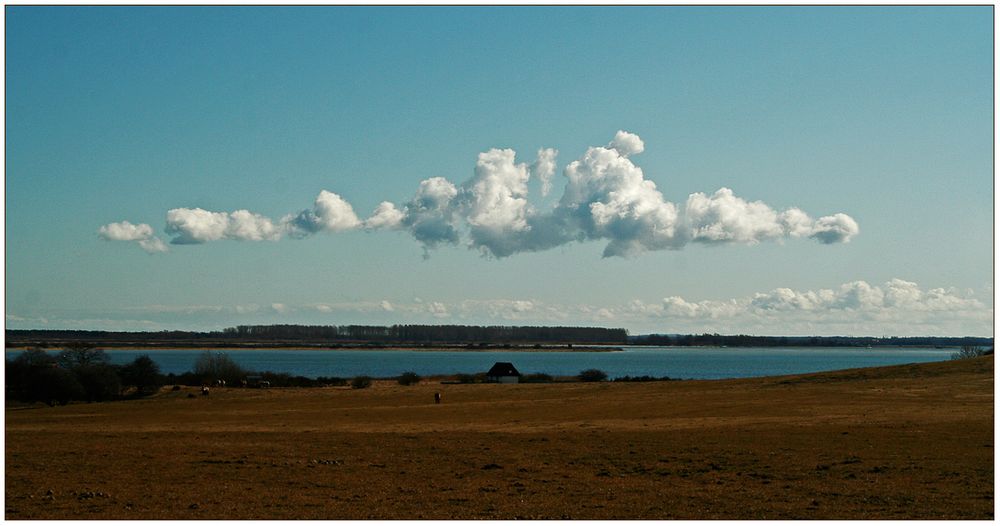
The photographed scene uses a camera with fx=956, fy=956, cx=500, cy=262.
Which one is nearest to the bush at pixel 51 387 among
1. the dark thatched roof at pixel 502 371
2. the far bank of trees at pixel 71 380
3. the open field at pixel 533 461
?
the far bank of trees at pixel 71 380

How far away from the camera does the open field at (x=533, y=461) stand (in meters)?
20.4

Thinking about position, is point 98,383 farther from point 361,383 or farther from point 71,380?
point 361,383

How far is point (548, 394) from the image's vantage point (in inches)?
2640

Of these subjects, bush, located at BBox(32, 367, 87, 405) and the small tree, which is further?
the small tree

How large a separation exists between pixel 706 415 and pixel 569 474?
20383 mm

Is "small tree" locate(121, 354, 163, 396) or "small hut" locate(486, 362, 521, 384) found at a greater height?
"small tree" locate(121, 354, 163, 396)

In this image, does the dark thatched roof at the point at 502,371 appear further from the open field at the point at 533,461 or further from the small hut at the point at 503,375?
the open field at the point at 533,461

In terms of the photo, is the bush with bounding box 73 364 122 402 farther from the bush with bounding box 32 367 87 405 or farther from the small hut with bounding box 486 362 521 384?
the small hut with bounding box 486 362 521 384

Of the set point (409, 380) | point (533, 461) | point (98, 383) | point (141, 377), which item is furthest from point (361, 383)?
point (533, 461)

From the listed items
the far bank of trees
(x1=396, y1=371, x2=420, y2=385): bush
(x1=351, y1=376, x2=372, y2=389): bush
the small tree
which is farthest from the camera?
(x1=396, y1=371, x2=420, y2=385): bush

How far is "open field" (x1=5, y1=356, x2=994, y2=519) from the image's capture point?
20.4 metres

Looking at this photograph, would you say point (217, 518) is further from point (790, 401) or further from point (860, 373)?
point (860, 373)

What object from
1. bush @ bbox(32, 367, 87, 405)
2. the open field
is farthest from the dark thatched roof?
the open field

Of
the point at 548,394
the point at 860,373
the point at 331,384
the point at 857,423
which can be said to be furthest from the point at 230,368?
the point at 857,423
